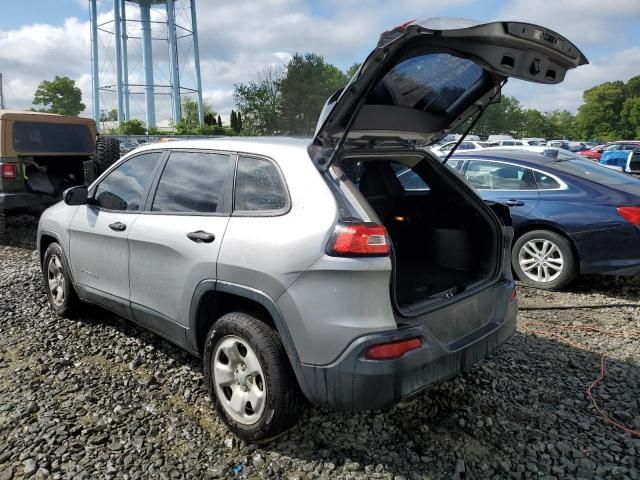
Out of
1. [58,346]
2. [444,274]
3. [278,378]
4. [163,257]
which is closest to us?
[278,378]

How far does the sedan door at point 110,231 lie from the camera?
3678mm

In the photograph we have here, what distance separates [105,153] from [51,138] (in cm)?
90

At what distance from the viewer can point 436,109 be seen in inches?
133

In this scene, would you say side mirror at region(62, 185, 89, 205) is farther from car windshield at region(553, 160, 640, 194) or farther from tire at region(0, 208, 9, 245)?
tire at region(0, 208, 9, 245)

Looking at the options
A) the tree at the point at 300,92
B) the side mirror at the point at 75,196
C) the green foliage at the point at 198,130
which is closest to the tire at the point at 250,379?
the side mirror at the point at 75,196

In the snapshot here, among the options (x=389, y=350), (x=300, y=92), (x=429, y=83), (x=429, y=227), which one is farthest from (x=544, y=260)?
(x=300, y=92)

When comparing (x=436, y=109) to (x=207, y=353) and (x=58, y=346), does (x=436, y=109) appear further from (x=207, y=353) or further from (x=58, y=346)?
(x=58, y=346)

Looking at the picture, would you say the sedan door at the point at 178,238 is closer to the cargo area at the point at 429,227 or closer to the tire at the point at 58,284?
the cargo area at the point at 429,227

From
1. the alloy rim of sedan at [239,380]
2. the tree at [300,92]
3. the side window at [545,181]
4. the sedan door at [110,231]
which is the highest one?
the tree at [300,92]

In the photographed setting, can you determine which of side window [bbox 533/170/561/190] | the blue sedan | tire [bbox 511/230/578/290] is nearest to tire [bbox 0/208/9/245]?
the blue sedan

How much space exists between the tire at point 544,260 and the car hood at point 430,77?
277 centimetres

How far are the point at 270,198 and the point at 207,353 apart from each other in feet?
3.20

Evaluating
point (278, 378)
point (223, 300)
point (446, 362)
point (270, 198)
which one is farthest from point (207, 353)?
point (446, 362)

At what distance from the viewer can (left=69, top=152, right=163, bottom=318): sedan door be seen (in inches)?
145
